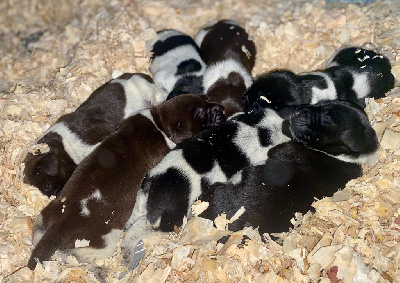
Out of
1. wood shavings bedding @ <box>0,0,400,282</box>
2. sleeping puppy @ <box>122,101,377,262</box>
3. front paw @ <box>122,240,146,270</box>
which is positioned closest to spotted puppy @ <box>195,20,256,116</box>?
wood shavings bedding @ <box>0,0,400,282</box>

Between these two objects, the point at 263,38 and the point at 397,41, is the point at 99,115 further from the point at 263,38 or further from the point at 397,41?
the point at 397,41

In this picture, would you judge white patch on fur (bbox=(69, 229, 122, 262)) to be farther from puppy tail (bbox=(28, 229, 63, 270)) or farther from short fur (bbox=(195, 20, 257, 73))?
short fur (bbox=(195, 20, 257, 73))

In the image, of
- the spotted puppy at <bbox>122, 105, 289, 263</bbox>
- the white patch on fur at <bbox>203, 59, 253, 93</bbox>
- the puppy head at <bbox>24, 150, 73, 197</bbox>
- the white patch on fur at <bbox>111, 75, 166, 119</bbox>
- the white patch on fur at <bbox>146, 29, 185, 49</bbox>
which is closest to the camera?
the spotted puppy at <bbox>122, 105, 289, 263</bbox>

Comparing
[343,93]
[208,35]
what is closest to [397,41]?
[343,93]

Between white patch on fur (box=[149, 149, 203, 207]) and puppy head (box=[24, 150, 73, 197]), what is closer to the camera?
white patch on fur (box=[149, 149, 203, 207])

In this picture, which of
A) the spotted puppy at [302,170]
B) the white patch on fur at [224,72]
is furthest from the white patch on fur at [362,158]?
the white patch on fur at [224,72]

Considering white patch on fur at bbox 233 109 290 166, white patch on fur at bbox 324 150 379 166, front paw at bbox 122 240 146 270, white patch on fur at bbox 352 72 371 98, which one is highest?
white patch on fur at bbox 233 109 290 166

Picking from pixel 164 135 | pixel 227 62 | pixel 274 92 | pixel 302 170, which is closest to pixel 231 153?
pixel 302 170
